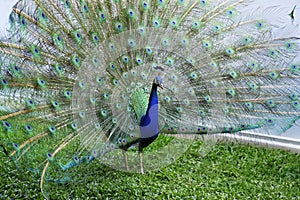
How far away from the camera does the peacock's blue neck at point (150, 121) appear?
3588mm

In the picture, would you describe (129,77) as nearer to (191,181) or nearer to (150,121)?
(150,121)

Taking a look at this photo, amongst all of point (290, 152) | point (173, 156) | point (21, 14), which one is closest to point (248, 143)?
point (290, 152)

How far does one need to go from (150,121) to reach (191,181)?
3.19 ft

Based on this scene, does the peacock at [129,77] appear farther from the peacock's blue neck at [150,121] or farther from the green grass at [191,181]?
the green grass at [191,181]

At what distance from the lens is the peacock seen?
340 cm

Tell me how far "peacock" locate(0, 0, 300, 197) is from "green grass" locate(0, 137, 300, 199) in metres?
0.30

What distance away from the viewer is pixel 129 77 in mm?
3736

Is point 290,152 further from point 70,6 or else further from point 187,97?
point 70,6

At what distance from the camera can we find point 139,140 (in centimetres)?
383

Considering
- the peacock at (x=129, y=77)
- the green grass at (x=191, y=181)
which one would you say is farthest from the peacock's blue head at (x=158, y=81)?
the green grass at (x=191, y=181)

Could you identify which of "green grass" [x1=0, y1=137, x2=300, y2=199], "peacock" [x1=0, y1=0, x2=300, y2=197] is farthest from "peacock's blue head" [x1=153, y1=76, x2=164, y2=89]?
"green grass" [x1=0, y1=137, x2=300, y2=199]

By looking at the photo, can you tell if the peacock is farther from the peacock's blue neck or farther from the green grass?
the green grass

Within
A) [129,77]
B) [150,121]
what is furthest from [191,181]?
[129,77]

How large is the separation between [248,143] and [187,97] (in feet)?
5.15
